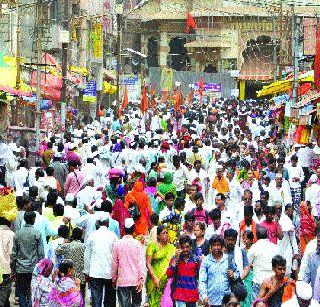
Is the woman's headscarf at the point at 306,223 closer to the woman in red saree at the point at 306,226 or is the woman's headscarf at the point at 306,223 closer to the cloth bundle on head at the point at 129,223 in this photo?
the woman in red saree at the point at 306,226

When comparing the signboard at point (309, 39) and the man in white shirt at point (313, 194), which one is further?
the signboard at point (309, 39)

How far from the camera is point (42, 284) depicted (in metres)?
11.6

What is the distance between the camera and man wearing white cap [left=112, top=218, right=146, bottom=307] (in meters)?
12.7

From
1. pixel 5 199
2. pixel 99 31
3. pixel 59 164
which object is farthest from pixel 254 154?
pixel 99 31

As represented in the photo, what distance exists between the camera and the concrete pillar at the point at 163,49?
3241 inches

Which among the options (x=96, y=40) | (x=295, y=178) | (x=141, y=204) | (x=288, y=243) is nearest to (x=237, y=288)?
(x=288, y=243)

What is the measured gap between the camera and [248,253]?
12359mm

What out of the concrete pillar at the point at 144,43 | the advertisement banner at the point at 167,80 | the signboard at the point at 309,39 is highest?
the signboard at the point at 309,39

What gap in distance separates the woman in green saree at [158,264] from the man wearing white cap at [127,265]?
137 mm

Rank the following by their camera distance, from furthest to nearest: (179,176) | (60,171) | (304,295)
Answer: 1. (179,176)
2. (60,171)
3. (304,295)

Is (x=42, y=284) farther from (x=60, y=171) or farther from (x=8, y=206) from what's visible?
(x=60, y=171)

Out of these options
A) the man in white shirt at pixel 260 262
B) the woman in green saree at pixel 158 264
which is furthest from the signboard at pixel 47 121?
the man in white shirt at pixel 260 262

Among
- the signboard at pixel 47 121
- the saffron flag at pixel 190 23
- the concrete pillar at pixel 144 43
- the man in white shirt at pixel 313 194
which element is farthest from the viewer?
the concrete pillar at pixel 144 43

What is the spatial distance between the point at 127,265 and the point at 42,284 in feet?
4.39
